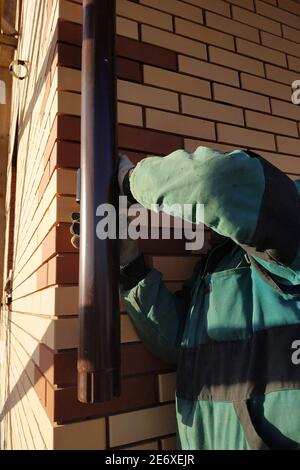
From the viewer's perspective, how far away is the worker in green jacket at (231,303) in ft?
2.87

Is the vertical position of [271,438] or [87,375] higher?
[87,375]

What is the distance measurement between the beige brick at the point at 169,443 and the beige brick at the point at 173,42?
5.49 feet

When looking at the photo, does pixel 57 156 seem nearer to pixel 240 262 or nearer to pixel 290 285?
pixel 240 262

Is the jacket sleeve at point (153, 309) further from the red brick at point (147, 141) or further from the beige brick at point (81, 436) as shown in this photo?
the red brick at point (147, 141)

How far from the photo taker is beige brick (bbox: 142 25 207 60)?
175 centimetres

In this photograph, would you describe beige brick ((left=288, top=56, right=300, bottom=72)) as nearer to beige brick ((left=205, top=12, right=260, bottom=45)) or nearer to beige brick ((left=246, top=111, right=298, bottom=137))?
beige brick ((left=205, top=12, right=260, bottom=45))

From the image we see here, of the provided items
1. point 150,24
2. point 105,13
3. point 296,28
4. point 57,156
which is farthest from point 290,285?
point 296,28

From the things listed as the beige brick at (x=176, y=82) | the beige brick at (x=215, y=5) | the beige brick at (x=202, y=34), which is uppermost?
the beige brick at (x=215, y=5)

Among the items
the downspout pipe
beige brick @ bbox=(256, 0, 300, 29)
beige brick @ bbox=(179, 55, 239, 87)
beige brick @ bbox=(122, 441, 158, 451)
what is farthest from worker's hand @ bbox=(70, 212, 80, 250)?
beige brick @ bbox=(256, 0, 300, 29)

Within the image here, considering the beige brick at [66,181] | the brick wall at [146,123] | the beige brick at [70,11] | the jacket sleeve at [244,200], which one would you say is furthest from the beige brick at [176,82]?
the jacket sleeve at [244,200]

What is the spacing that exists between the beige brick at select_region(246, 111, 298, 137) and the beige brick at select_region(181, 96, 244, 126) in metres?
0.07

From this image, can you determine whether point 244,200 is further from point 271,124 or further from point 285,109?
point 285,109
